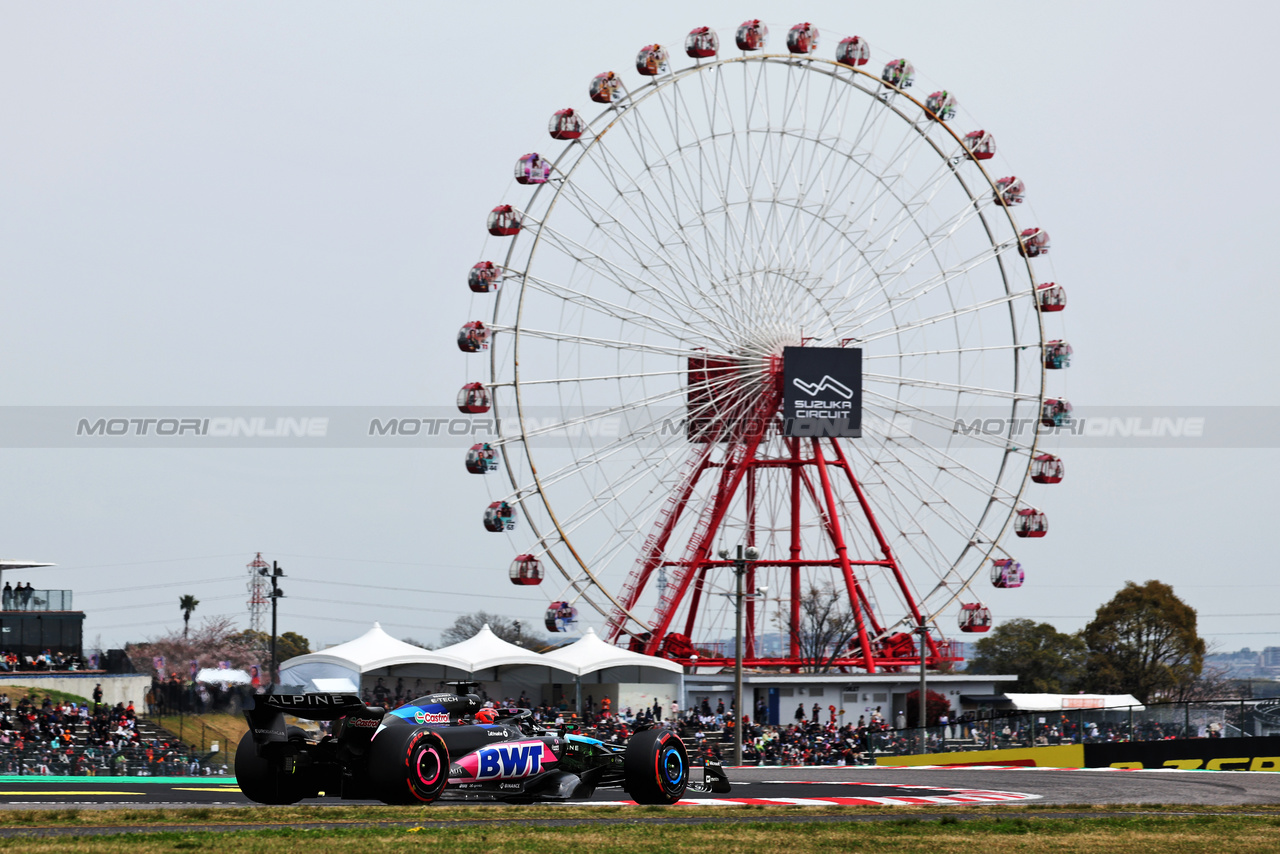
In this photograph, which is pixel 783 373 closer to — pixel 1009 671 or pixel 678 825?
pixel 678 825

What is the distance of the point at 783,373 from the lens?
48.2 meters

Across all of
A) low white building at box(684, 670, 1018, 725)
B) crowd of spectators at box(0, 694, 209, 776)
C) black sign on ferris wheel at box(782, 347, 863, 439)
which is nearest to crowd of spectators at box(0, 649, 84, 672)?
crowd of spectators at box(0, 694, 209, 776)

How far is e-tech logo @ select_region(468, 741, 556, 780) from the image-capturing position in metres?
17.1

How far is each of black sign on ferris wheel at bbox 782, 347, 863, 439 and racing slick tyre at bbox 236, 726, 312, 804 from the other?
108 feet

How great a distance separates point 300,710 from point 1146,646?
81.6m

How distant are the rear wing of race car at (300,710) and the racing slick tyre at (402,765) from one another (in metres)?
0.27

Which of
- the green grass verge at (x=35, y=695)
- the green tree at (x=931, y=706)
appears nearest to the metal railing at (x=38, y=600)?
the green grass verge at (x=35, y=695)

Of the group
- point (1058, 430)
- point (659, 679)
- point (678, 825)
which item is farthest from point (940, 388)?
point (678, 825)

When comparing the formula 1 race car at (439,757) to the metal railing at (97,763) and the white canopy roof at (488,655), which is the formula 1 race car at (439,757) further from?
the white canopy roof at (488,655)

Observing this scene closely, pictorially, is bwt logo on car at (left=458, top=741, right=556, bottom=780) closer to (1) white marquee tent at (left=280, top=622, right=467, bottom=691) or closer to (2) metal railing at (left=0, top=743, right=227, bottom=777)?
(2) metal railing at (left=0, top=743, right=227, bottom=777)

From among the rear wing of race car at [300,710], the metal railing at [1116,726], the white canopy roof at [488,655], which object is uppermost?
the rear wing of race car at [300,710]

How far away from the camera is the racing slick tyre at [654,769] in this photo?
18078mm

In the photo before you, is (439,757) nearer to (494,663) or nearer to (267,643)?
(494,663)

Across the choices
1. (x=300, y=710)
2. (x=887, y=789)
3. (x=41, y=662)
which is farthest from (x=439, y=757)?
(x=41, y=662)
